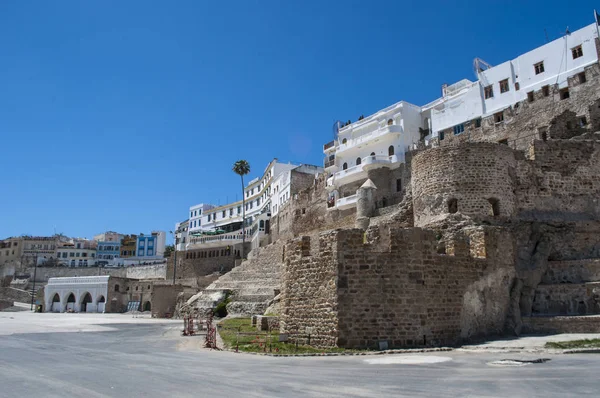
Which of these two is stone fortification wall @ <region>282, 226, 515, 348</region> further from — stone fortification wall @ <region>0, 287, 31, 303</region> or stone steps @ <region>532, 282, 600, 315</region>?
stone fortification wall @ <region>0, 287, 31, 303</region>

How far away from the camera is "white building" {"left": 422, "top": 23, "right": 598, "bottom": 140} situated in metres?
31.1

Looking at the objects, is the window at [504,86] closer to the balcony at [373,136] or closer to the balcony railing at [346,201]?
the balcony at [373,136]

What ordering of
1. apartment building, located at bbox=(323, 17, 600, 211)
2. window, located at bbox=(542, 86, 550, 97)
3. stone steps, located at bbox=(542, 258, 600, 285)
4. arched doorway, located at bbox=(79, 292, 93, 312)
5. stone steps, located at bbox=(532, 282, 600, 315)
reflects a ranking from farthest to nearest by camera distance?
arched doorway, located at bbox=(79, 292, 93, 312)
window, located at bbox=(542, 86, 550, 97)
apartment building, located at bbox=(323, 17, 600, 211)
stone steps, located at bbox=(542, 258, 600, 285)
stone steps, located at bbox=(532, 282, 600, 315)

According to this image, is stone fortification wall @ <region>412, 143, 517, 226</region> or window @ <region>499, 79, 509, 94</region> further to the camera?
window @ <region>499, 79, 509, 94</region>

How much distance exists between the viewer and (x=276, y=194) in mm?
63906

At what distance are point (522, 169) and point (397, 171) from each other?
1913 centimetres

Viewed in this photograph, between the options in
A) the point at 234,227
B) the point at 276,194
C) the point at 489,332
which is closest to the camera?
the point at 489,332

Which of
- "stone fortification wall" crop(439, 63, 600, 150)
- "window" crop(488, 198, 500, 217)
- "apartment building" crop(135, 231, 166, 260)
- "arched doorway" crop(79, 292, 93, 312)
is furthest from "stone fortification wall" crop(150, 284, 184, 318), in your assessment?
"apartment building" crop(135, 231, 166, 260)

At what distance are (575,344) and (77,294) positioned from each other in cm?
5555

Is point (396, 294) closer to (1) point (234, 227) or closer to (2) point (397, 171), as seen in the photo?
(2) point (397, 171)

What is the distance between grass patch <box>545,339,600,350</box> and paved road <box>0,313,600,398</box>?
1.02 metres

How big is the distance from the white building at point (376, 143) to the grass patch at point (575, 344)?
1173 inches

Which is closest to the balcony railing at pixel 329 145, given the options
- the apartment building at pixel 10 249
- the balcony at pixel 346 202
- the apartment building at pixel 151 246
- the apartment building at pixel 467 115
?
the apartment building at pixel 467 115

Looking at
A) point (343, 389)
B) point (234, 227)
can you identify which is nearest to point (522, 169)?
point (343, 389)
